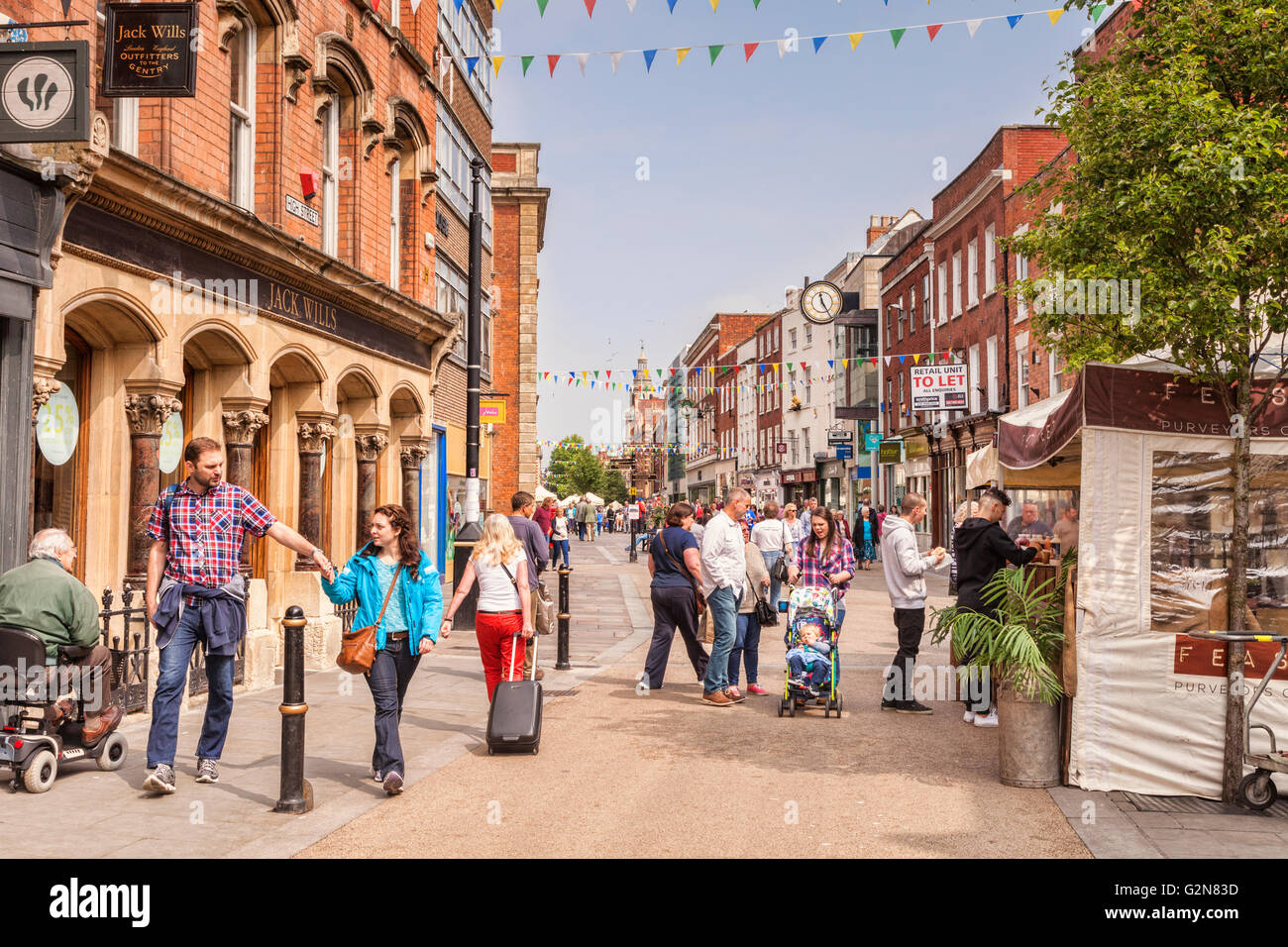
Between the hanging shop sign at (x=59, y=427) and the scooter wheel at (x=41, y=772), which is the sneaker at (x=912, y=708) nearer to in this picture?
the scooter wheel at (x=41, y=772)

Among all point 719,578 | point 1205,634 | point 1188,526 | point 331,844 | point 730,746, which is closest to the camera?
point 331,844

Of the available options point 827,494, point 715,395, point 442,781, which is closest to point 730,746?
point 442,781

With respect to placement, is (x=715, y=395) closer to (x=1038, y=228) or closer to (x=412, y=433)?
(x=412, y=433)

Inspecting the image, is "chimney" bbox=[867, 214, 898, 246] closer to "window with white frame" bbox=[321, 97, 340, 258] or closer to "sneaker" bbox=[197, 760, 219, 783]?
"window with white frame" bbox=[321, 97, 340, 258]

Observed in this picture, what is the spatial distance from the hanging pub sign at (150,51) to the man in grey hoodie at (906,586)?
687cm

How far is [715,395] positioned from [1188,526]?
272 ft

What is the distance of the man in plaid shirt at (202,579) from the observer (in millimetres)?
6773

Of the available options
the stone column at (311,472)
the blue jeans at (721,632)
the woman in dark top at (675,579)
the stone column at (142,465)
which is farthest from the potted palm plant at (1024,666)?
the stone column at (311,472)

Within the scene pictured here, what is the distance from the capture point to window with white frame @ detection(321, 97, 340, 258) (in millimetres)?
14664

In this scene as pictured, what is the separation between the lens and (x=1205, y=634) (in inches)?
255

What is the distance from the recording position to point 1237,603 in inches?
267

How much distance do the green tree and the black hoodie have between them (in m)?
2.27

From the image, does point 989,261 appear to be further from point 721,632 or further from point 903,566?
point 721,632

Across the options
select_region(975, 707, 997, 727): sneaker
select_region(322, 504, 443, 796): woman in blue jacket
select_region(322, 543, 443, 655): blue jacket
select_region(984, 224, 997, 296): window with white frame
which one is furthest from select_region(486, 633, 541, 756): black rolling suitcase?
select_region(984, 224, 997, 296): window with white frame
